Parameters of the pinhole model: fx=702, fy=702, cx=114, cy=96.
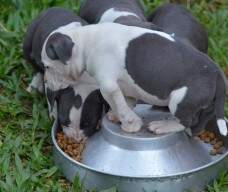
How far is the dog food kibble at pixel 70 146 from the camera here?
402 centimetres

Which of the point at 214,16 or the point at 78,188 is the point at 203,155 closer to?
the point at 78,188

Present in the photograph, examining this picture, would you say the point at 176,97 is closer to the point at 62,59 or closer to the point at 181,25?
the point at 62,59

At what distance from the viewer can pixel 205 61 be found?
3.68m

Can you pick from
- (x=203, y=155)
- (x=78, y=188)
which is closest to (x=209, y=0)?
(x=203, y=155)

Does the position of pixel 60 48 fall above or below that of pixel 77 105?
above

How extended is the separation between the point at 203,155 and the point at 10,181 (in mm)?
1098

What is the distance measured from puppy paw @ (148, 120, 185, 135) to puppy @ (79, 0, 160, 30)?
0.62 m

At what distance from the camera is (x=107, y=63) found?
3.72m

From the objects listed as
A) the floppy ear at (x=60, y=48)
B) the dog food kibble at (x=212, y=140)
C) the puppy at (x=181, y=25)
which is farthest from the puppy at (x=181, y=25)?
the floppy ear at (x=60, y=48)

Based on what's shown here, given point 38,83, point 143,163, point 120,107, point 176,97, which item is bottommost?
point 38,83

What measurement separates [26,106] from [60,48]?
1008mm

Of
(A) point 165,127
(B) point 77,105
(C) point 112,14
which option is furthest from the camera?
(C) point 112,14

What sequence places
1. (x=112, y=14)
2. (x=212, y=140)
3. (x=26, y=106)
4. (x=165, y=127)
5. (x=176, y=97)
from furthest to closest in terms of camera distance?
(x=26, y=106) < (x=112, y=14) < (x=212, y=140) < (x=165, y=127) < (x=176, y=97)

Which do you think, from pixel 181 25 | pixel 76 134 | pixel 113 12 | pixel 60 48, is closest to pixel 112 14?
pixel 113 12
